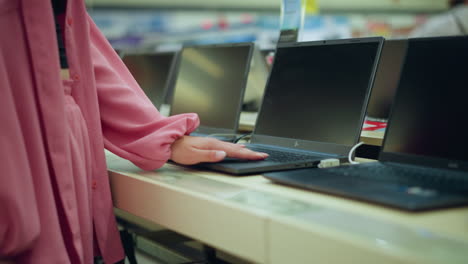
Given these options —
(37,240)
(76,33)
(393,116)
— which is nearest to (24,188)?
(37,240)

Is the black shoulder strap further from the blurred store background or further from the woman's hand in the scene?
the woman's hand

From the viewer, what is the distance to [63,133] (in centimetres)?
95

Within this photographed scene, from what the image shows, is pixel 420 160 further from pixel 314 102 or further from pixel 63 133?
pixel 63 133

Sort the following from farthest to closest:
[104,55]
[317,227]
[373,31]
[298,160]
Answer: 1. [373,31]
2. [104,55]
3. [298,160]
4. [317,227]

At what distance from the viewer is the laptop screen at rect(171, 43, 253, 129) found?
164cm

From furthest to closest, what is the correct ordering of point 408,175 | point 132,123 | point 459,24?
point 459,24
point 132,123
point 408,175

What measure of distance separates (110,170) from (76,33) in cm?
33

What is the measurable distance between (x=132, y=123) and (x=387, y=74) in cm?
90

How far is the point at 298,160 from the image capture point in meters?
1.07

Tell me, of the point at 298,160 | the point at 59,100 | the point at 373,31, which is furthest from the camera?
the point at 373,31

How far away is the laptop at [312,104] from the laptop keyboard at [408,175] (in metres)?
0.14

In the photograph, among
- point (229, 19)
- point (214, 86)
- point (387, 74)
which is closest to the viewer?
point (387, 74)

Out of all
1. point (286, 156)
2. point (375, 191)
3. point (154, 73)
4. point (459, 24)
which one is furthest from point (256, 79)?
point (459, 24)

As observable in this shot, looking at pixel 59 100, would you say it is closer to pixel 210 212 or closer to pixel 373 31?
pixel 210 212
